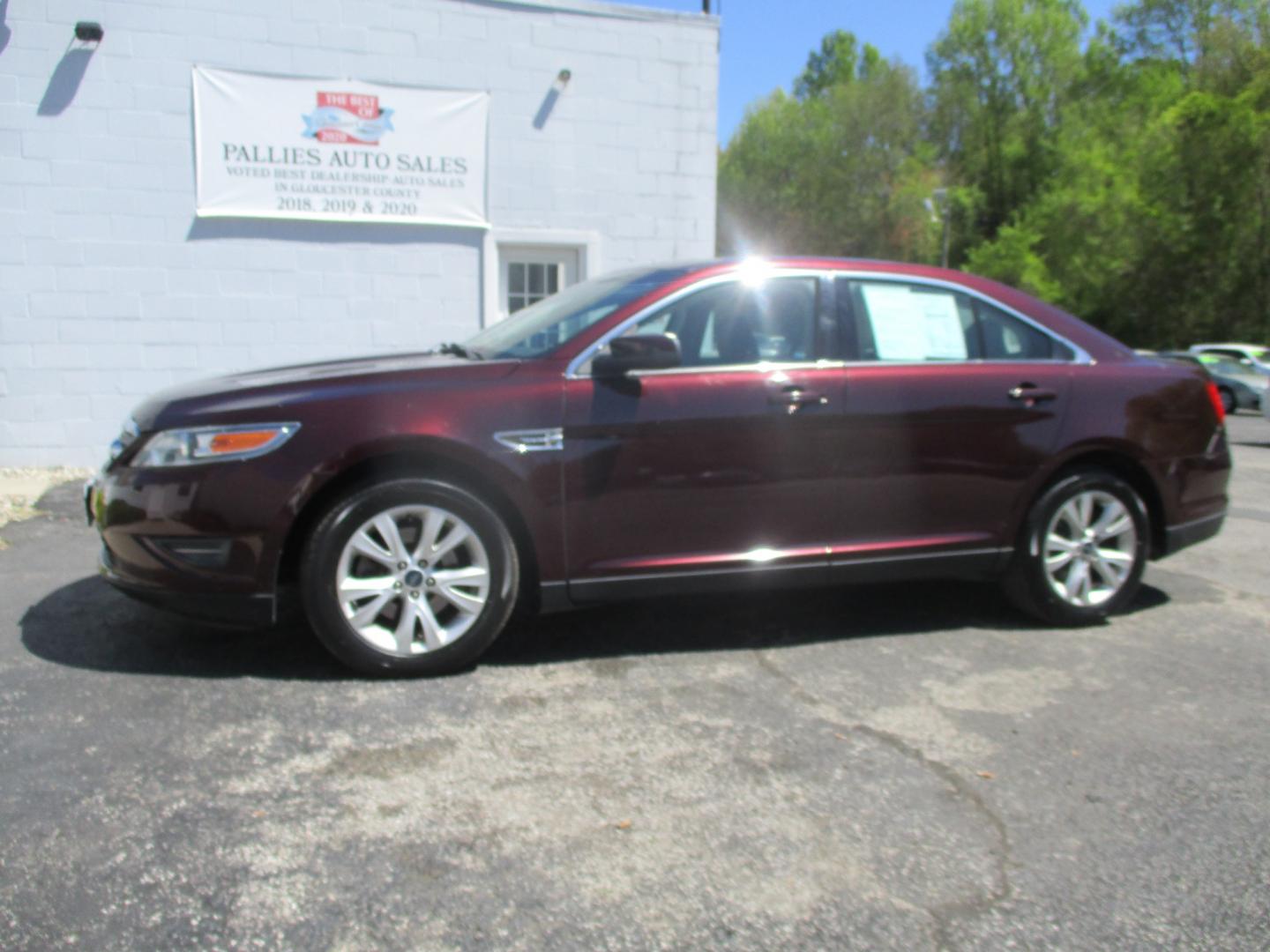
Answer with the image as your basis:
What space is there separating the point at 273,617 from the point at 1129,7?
52.4 meters

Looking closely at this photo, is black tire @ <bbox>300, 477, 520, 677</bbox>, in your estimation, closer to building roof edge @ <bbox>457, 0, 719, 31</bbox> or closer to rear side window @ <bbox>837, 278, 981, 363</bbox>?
rear side window @ <bbox>837, 278, 981, 363</bbox>

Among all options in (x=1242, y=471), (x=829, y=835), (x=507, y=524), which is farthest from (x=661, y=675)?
(x=1242, y=471)

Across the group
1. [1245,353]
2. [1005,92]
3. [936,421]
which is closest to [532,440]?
[936,421]

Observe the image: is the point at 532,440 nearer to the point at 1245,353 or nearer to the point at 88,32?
the point at 88,32

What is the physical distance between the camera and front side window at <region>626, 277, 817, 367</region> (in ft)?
14.5

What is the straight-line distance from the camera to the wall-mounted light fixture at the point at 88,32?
8.48 meters

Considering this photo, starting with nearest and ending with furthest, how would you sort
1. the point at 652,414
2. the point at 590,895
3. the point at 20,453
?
the point at 590,895, the point at 652,414, the point at 20,453

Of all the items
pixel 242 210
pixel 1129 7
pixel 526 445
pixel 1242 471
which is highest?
pixel 1129 7

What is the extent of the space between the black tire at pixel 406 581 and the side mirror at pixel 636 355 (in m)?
0.69

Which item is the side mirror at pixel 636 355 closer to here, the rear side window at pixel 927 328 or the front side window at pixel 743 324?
the front side window at pixel 743 324

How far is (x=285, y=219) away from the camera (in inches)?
360

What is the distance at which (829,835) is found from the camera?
2922mm

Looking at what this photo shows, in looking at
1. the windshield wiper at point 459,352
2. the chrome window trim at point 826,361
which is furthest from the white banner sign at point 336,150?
the chrome window trim at point 826,361

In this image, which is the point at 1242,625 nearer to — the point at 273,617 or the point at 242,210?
the point at 273,617
